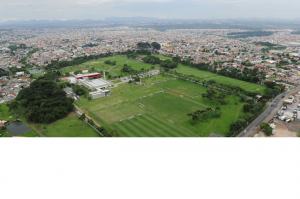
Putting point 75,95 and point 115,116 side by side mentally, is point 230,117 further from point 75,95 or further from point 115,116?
point 75,95

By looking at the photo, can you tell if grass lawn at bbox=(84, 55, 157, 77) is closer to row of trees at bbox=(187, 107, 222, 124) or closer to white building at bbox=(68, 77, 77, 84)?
white building at bbox=(68, 77, 77, 84)

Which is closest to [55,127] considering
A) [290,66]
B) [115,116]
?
[115,116]

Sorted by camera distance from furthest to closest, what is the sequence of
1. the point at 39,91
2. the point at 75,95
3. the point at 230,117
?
1. the point at 75,95
2. the point at 39,91
3. the point at 230,117

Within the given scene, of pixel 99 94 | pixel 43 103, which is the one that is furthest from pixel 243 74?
pixel 43 103

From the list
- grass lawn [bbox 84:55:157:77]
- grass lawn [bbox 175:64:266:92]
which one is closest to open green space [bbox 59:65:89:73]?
grass lawn [bbox 84:55:157:77]

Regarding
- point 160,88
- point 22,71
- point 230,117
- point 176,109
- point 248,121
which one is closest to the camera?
point 248,121

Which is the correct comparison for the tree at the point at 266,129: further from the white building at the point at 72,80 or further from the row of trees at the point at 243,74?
the white building at the point at 72,80

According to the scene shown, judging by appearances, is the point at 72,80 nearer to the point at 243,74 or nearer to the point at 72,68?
the point at 72,68
